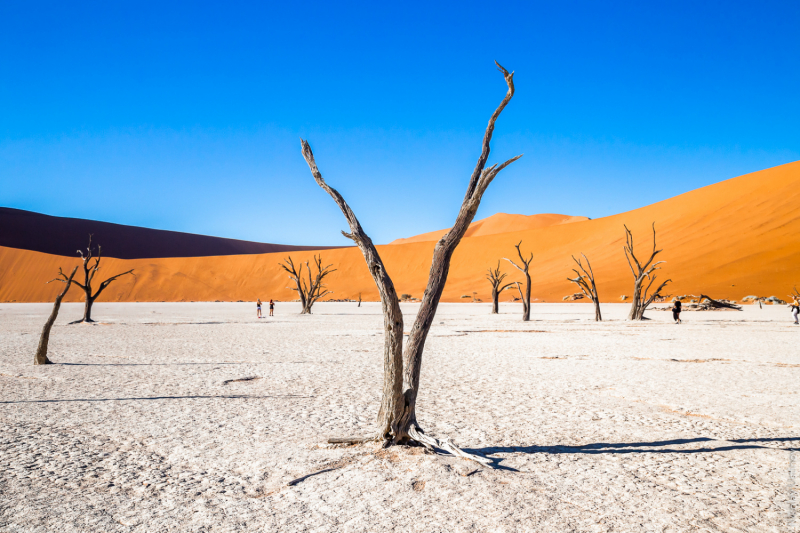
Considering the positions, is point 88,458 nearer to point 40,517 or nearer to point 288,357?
point 40,517

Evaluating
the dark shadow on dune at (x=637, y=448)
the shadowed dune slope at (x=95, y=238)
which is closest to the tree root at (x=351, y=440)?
the dark shadow on dune at (x=637, y=448)

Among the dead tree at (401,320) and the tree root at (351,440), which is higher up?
the dead tree at (401,320)

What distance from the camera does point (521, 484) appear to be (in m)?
4.20

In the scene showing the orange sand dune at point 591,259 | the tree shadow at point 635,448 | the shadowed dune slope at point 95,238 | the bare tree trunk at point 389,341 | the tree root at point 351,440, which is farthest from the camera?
the shadowed dune slope at point 95,238

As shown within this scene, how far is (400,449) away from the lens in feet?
16.2

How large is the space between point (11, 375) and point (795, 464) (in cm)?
1118

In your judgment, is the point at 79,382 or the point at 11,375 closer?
the point at 79,382

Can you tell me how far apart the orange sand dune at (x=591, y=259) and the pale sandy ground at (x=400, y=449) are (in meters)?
39.2

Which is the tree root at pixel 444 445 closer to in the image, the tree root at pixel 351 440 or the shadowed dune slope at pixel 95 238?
the tree root at pixel 351 440

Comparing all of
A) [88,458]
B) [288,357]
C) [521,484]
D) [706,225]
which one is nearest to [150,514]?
[88,458]

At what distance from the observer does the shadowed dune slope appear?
4028 inches

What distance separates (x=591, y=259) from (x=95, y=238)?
307 ft

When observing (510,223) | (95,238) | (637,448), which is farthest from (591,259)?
(510,223)

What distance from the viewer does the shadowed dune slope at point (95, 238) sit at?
336 ft
